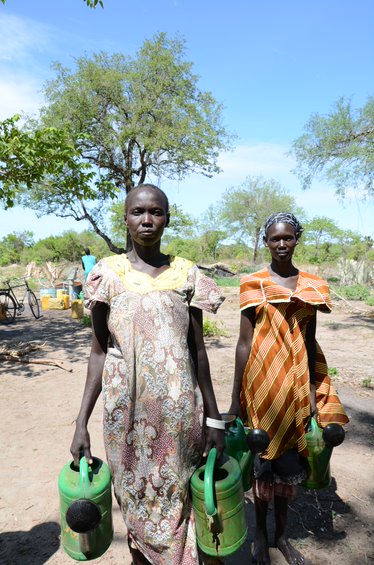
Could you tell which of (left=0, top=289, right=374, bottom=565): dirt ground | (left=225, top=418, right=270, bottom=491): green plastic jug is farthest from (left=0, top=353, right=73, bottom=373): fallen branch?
(left=225, top=418, right=270, bottom=491): green plastic jug

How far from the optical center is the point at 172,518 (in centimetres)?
146

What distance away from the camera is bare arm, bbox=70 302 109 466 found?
149 cm

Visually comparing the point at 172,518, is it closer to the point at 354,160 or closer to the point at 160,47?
the point at 354,160

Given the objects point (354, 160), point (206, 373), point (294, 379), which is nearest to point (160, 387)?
point (206, 373)

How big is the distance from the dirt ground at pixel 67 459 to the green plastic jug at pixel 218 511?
0.86 meters

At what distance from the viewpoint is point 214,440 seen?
1503 mm

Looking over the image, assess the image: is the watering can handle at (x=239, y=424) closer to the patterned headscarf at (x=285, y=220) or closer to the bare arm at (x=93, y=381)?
the bare arm at (x=93, y=381)

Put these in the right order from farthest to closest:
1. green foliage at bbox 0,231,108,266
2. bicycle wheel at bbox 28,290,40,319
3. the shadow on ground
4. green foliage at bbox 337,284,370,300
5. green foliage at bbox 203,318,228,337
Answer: green foliage at bbox 0,231,108,266 < green foliage at bbox 337,284,370,300 < bicycle wheel at bbox 28,290,40,319 < green foliage at bbox 203,318,228,337 < the shadow on ground

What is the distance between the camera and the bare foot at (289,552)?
77.8 inches

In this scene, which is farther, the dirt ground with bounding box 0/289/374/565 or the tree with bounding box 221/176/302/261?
the tree with bounding box 221/176/302/261

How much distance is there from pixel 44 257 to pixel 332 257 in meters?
26.4

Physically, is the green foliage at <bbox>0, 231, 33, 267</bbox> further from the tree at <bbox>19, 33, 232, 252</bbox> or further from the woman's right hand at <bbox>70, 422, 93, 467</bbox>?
the woman's right hand at <bbox>70, 422, 93, 467</bbox>

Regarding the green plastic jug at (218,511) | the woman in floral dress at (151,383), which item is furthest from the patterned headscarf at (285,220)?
the green plastic jug at (218,511)

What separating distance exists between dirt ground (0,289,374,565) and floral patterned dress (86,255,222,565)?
0.81 m
